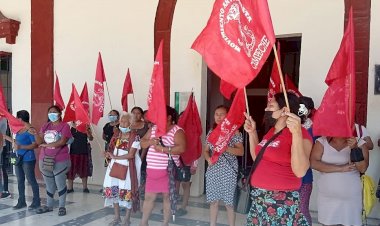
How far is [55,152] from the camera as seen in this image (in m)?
5.16

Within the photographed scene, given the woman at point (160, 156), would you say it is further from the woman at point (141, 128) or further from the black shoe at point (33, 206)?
the black shoe at point (33, 206)

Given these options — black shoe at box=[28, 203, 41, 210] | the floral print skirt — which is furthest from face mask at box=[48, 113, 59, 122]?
the floral print skirt

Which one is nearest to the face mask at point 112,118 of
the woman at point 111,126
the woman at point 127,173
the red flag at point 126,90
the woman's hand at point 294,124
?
the woman at point 111,126

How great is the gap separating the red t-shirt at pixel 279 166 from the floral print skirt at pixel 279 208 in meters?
0.04

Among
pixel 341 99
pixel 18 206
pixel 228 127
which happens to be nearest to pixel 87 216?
pixel 18 206

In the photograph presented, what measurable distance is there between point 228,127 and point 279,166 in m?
1.45

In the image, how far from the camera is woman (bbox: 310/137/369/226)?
3248 mm

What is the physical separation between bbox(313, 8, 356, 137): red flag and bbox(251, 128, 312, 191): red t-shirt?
2.61ft

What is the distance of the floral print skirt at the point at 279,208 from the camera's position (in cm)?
253

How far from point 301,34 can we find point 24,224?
4349 millimetres

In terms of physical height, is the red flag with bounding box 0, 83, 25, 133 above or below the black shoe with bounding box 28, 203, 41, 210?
above

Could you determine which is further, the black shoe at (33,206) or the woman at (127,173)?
the black shoe at (33,206)

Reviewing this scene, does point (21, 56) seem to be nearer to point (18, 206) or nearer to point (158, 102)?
point (18, 206)

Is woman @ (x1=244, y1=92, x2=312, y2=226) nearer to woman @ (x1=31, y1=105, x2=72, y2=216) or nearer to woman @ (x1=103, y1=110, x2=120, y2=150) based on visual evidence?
woman @ (x1=31, y1=105, x2=72, y2=216)
